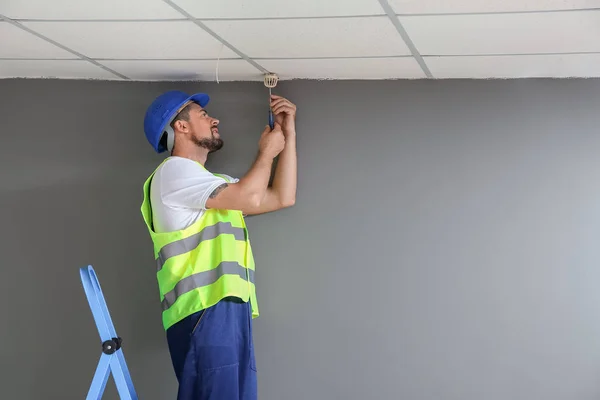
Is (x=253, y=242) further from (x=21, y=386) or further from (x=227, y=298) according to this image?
(x=21, y=386)

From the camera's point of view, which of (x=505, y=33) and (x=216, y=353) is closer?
(x=505, y=33)

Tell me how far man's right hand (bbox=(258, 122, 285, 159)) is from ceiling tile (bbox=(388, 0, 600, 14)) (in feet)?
2.84

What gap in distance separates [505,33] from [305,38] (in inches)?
23.3

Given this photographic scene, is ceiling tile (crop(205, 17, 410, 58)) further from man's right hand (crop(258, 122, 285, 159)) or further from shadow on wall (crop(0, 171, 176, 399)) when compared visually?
shadow on wall (crop(0, 171, 176, 399))

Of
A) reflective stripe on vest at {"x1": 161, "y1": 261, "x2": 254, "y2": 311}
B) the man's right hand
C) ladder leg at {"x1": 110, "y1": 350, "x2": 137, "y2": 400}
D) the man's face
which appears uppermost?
the man's face

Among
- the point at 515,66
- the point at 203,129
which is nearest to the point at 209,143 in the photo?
the point at 203,129

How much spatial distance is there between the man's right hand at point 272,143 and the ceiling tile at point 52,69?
2.31 feet

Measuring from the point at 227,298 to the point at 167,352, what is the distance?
1.77 ft

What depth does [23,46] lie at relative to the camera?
2338mm

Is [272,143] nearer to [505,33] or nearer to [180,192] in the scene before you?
[180,192]

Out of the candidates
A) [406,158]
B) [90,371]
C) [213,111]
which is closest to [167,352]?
[90,371]

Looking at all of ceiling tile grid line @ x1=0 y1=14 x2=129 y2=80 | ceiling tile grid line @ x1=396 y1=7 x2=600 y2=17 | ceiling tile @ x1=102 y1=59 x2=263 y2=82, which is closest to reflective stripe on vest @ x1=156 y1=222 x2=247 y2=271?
ceiling tile @ x1=102 y1=59 x2=263 y2=82

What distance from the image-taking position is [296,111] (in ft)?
8.71

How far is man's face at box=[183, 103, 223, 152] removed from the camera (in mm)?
2547
